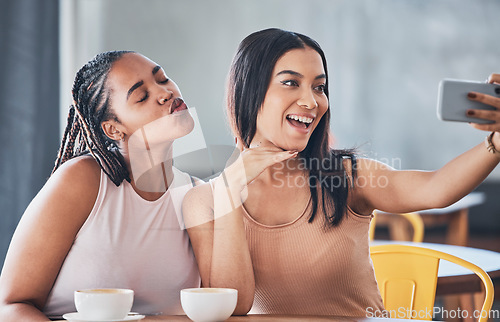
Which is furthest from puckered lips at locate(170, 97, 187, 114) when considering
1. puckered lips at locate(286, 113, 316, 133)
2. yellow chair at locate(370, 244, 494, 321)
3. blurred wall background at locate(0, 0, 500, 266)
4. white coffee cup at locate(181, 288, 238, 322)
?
blurred wall background at locate(0, 0, 500, 266)

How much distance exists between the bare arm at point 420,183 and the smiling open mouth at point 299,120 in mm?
187

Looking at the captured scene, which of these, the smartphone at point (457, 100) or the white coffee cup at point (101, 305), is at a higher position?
the smartphone at point (457, 100)

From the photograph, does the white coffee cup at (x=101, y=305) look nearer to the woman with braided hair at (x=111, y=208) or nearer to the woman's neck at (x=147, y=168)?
the woman with braided hair at (x=111, y=208)

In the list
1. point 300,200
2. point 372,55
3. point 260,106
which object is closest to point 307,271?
point 300,200

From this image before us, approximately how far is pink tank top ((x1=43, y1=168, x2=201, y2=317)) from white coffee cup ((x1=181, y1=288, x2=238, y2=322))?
0.27m

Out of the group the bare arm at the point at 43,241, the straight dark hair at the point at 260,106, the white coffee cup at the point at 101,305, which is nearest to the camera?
the white coffee cup at the point at 101,305

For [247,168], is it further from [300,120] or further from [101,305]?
[101,305]

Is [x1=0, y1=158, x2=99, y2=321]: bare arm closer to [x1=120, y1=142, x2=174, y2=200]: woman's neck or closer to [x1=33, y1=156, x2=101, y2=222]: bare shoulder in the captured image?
[x1=33, y1=156, x2=101, y2=222]: bare shoulder

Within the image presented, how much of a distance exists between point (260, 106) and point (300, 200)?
0.85ft

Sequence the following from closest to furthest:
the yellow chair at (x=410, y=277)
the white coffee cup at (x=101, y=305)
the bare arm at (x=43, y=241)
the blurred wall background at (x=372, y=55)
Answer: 1. the white coffee cup at (x=101, y=305)
2. the bare arm at (x=43, y=241)
3. the yellow chair at (x=410, y=277)
4. the blurred wall background at (x=372, y=55)

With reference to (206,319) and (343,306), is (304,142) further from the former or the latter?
(206,319)

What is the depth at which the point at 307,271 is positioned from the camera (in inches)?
53.2

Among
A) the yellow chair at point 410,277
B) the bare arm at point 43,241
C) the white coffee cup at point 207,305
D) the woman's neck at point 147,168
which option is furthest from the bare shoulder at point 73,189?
the yellow chair at point 410,277

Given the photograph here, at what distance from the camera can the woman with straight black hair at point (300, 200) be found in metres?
1.33
